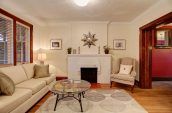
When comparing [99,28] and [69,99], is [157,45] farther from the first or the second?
[69,99]

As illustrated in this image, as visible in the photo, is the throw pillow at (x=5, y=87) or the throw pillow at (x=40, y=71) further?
the throw pillow at (x=40, y=71)

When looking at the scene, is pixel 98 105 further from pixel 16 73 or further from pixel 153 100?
pixel 16 73

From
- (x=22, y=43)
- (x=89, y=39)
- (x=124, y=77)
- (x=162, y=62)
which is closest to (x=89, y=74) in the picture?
(x=89, y=39)

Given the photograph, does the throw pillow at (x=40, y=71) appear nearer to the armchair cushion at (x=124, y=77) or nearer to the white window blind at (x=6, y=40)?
the white window blind at (x=6, y=40)

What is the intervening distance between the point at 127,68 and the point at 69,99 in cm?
245

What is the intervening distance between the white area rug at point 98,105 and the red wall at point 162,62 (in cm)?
305

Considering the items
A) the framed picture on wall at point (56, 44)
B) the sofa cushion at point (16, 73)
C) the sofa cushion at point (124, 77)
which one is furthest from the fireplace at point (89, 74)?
the sofa cushion at point (16, 73)

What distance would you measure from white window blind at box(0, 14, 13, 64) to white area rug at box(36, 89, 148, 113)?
1.61 metres

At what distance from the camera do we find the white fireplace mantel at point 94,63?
19.2ft

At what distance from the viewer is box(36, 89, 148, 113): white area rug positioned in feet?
9.92

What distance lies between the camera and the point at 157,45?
245 inches

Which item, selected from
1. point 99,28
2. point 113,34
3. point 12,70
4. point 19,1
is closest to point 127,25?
point 113,34

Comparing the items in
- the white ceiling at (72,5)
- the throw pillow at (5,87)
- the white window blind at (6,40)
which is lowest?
the throw pillow at (5,87)

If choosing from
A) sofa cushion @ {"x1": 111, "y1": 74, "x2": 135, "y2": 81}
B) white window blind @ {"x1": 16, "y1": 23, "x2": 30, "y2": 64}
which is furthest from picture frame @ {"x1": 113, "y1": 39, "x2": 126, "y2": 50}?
white window blind @ {"x1": 16, "y1": 23, "x2": 30, "y2": 64}
